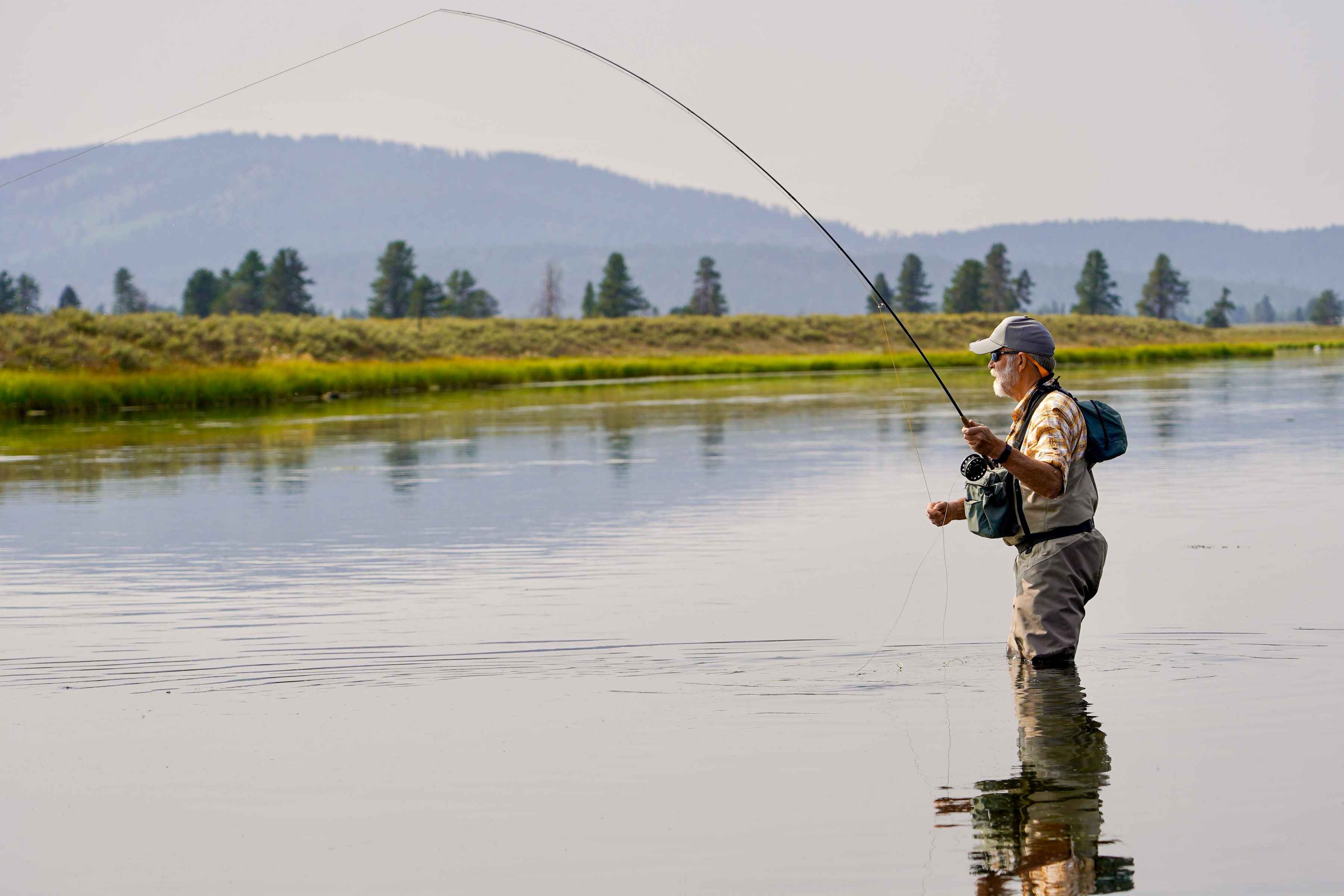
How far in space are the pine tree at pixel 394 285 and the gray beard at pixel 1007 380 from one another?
5393 inches

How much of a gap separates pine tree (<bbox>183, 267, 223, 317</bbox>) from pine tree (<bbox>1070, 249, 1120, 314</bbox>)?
83795 millimetres

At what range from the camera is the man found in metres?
6.02

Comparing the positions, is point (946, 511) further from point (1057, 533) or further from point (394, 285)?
point (394, 285)

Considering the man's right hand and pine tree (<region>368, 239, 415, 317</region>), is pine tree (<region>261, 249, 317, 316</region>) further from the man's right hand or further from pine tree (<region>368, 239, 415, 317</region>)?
the man's right hand

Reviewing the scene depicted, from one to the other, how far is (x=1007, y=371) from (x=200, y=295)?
13700 centimetres

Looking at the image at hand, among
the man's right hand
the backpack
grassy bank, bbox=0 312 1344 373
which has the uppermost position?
grassy bank, bbox=0 312 1344 373

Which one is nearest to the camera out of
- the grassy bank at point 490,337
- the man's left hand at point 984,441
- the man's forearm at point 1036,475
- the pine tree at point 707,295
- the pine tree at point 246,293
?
the man's left hand at point 984,441

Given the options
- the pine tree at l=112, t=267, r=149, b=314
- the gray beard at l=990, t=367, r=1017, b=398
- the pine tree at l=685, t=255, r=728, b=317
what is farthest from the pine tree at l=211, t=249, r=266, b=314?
the gray beard at l=990, t=367, r=1017, b=398

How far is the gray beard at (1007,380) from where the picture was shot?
20.8 feet

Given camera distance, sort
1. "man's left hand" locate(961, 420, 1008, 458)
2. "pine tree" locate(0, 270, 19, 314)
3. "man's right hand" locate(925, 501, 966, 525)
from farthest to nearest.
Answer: "pine tree" locate(0, 270, 19, 314) < "man's right hand" locate(925, 501, 966, 525) < "man's left hand" locate(961, 420, 1008, 458)

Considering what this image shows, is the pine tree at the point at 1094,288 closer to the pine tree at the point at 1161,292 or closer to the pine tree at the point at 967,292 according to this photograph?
the pine tree at the point at 1161,292

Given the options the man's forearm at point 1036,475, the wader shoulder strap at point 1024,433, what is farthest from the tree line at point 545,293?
the man's forearm at point 1036,475

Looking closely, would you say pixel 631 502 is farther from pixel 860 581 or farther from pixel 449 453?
pixel 449 453

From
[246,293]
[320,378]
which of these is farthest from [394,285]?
[320,378]
